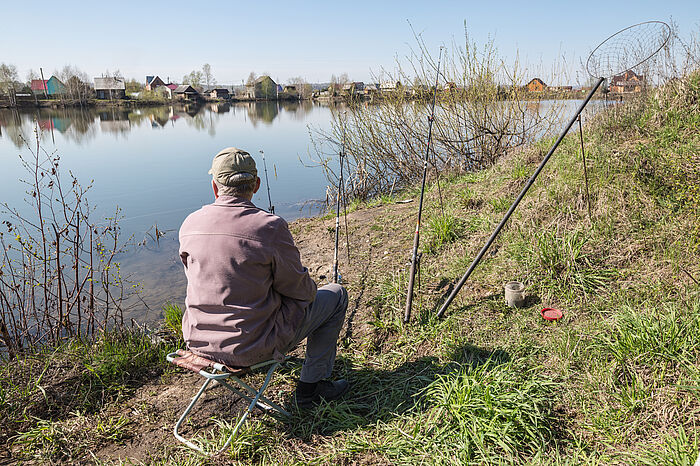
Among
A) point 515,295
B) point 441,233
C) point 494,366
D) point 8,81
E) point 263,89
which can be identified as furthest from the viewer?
point 263,89

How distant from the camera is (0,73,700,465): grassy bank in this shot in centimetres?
241

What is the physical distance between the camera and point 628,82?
7395 mm

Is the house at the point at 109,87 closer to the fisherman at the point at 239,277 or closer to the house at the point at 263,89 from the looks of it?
the house at the point at 263,89

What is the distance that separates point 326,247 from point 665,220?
3870 mm

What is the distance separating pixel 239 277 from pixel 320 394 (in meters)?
1.06

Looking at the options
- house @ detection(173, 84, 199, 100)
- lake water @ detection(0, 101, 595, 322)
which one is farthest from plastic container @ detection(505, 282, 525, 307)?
house @ detection(173, 84, 199, 100)

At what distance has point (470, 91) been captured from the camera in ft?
29.6

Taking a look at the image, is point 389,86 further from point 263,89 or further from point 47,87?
point 263,89

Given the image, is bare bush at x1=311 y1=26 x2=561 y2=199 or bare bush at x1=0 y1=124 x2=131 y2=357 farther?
bare bush at x1=311 y1=26 x2=561 y2=199

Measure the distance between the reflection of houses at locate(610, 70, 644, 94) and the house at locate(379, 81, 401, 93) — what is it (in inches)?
157

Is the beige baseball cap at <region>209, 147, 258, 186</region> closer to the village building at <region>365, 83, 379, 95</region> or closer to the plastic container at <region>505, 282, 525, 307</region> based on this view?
the plastic container at <region>505, 282, 525, 307</region>

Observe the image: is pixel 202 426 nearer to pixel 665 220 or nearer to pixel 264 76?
pixel 665 220

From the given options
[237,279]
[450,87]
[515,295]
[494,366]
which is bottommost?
[494,366]

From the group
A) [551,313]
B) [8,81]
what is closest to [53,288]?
[551,313]
